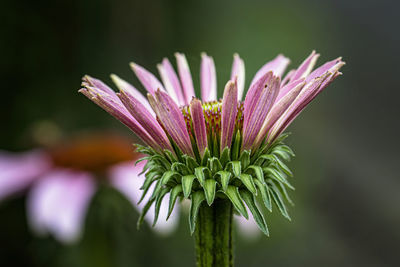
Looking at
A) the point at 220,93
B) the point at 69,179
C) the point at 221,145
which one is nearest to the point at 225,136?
the point at 221,145

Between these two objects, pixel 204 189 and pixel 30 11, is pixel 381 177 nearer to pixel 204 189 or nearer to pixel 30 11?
pixel 30 11

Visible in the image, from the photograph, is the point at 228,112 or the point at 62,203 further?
the point at 62,203

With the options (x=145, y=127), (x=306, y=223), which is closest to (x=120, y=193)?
(x=145, y=127)

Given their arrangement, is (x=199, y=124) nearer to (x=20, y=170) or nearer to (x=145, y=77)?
(x=145, y=77)

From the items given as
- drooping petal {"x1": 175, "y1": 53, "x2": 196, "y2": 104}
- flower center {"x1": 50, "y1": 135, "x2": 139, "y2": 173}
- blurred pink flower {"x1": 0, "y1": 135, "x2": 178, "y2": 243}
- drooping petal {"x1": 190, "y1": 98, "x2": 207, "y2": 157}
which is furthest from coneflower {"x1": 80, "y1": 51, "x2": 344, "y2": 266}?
flower center {"x1": 50, "y1": 135, "x2": 139, "y2": 173}

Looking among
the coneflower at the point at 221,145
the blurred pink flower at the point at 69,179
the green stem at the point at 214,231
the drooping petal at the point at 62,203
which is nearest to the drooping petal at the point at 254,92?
the coneflower at the point at 221,145

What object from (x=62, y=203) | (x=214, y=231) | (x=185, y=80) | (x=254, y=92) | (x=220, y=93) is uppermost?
(x=220, y=93)

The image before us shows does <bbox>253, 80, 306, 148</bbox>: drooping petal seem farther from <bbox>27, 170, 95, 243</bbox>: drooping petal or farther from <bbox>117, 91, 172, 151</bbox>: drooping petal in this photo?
<bbox>27, 170, 95, 243</bbox>: drooping petal

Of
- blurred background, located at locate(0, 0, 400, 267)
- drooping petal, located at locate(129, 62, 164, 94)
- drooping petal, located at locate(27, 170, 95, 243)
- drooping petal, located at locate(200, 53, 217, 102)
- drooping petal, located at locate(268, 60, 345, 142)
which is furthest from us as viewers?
blurred background, located at locate(0, 0, 400, 267)
